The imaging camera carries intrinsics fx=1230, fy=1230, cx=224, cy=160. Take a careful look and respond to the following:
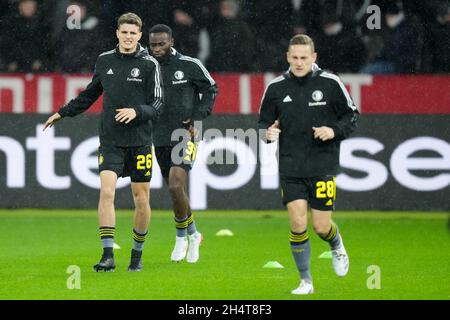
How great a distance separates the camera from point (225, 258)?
39.5 feet

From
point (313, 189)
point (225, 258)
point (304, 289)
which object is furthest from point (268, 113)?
point (225, 258)

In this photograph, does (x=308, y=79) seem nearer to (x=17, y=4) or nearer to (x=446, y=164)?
(x=446, y=164)

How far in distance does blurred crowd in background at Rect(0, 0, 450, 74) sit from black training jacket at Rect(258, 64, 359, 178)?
738cm

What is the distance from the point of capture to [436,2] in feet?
55.5

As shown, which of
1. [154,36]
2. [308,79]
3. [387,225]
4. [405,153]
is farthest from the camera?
[405,153]

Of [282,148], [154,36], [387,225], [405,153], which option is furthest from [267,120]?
[405,153]

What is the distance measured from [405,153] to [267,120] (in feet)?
23.0

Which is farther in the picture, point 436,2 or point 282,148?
point 436,2

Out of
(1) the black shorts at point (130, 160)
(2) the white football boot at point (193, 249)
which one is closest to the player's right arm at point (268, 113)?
(1) the black shorts at point (130, 160)

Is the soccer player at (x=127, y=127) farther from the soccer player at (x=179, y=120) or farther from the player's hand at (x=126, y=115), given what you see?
the soccer player at (x=179, y=120)

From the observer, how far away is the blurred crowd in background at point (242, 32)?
17.0 meters

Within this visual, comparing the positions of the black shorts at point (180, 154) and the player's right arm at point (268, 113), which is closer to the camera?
the player's right arm at point (268, 113)

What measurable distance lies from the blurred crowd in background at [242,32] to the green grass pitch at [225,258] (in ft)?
7.12

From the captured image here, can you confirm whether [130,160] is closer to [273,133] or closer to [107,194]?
[107,194]
